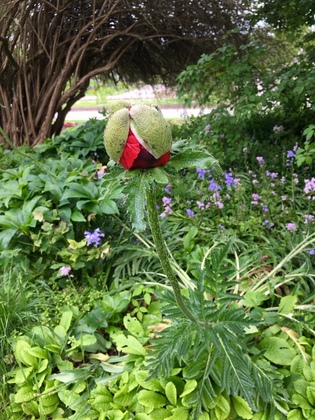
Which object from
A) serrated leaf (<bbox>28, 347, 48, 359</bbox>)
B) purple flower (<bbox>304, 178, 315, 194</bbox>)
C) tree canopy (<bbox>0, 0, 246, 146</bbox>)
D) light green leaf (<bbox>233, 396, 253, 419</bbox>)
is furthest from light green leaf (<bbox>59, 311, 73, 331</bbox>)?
tree canopy (<bbox>0, 0, 246, 146</bbox>)

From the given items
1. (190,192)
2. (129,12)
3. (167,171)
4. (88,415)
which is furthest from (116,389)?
(129,12)

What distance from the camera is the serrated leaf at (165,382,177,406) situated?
1.47m

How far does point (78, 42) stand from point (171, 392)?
4546 mm

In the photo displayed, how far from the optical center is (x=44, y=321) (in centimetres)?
193

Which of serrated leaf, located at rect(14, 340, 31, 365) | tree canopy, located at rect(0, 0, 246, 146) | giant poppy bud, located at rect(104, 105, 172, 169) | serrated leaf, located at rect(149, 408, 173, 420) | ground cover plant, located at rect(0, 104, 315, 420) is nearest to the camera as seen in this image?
giant poppy bud, located at rect(104, 105, 172, 169)

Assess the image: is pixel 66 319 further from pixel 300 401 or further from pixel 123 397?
pixel 300 401

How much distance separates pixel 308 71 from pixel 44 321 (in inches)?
105

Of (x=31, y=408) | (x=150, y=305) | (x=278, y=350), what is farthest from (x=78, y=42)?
(x=278, y=350)

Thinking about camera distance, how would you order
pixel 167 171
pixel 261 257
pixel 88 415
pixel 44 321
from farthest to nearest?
pixel 261 257 → pixel 44 321 → pixel 88 415 → pixel 167 171

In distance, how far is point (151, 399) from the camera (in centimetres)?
147

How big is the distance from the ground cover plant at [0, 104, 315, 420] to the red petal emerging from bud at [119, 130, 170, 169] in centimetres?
3

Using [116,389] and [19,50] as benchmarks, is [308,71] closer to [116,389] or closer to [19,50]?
[116,389]

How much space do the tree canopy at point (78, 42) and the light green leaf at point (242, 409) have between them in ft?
14.0

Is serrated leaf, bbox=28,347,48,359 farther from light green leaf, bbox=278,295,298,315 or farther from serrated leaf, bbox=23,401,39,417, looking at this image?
light green leaf, bbox=278,295,298,315
